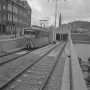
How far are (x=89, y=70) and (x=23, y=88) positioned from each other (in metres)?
11.9

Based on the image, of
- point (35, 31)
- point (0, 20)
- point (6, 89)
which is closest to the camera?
point (6, 89)

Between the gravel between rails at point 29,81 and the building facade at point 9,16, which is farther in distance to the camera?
the building facade at point 9,16

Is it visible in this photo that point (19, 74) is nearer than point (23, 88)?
No

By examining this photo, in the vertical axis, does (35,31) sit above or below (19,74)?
above

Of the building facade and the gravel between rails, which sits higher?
the building facade

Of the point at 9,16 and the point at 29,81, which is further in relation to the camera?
the point at 9,16

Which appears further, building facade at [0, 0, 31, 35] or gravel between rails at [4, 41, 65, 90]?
building facade at [0, 0, 31, 35]

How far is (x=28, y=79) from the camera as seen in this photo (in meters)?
9.59

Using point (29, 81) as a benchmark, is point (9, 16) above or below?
above

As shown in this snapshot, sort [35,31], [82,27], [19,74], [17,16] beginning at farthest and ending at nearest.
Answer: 1. [82,27]
2. [17,16]
3. [35,31]
4. [19,74]

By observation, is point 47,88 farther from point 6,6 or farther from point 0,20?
point 6,6

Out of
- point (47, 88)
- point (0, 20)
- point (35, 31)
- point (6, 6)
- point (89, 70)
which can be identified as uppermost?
point (6, 6)

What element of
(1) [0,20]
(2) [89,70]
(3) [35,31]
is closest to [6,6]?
(1) [0,20]

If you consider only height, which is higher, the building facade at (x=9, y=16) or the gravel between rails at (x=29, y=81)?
the building facade at (x=9, y=16)
